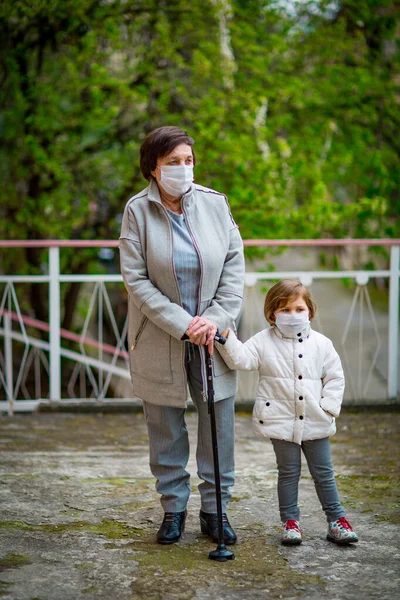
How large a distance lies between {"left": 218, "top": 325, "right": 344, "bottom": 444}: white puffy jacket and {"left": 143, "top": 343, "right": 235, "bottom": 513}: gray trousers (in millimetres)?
134

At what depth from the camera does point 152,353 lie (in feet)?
10.1

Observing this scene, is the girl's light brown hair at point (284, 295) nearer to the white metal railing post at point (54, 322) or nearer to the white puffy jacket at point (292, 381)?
the white puffy jacket at point (292, 381)

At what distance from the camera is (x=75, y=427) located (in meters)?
5.08

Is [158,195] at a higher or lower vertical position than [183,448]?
higher

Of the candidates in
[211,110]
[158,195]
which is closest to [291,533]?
[158,195]

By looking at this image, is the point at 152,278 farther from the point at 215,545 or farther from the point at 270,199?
the point at 270,199

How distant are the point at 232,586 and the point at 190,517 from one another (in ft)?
2.52

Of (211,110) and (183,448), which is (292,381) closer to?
(183,448)

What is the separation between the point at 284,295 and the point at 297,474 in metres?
0.73

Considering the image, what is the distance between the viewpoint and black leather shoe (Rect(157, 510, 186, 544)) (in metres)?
3.08

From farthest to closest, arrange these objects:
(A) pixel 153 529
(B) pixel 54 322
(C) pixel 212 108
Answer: (C) pixel 212 108 < (B) pixel 54 322 < (A) pixel 153 529

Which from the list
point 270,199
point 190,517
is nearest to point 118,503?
point 190,517

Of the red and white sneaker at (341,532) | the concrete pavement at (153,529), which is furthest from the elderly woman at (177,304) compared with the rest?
the red and white sneaker at (341,532)

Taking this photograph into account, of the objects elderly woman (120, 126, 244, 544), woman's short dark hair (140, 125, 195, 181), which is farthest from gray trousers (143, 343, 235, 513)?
woman's short dark hair (140, 125, 195, 181)
